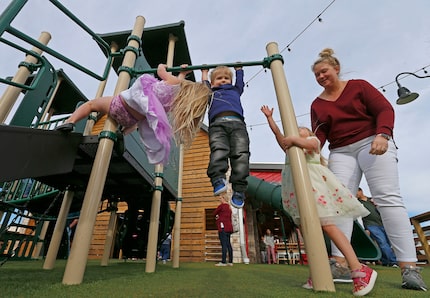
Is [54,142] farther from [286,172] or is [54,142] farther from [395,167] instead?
[395,167]

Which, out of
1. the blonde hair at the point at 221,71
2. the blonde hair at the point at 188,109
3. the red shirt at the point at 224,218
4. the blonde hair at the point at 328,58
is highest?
the blonde hair at the point at 221,71

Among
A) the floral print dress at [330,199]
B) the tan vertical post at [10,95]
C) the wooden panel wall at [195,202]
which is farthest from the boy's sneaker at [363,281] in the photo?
the wooden panel wall at [195,202]

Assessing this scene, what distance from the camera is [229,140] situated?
214 cm

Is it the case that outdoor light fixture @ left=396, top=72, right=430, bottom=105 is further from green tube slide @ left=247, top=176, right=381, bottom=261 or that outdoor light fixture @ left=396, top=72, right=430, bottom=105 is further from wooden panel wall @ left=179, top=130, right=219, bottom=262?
wooden panel wall @ left=179, top=130, right=219, bottom=262

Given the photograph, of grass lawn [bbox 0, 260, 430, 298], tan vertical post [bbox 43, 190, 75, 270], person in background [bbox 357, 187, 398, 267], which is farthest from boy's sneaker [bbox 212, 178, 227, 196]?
person in background [bbox 357, 187, 398, 267]

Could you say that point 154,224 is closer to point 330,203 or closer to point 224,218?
point 330,203

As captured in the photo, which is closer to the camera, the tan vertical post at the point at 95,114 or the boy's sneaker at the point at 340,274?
the boy's sneaker at the point at 340,274

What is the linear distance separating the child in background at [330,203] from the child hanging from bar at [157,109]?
82cm

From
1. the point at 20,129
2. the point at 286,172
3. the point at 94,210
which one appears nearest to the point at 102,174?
the point at 94,210

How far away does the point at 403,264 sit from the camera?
62.2 inches

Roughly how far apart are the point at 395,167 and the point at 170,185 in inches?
125

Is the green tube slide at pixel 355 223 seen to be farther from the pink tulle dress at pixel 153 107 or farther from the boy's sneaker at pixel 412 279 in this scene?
the pink tulle dress at pixel 153 107

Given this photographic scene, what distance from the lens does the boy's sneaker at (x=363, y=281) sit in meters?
1.34

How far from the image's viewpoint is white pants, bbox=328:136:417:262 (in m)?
1.60
